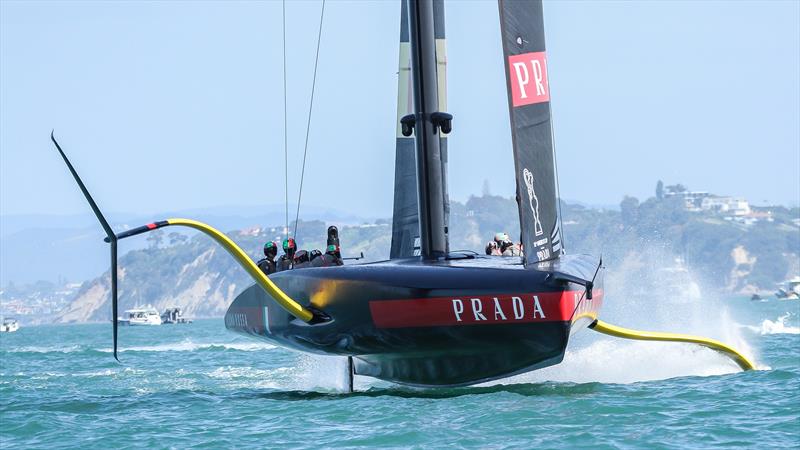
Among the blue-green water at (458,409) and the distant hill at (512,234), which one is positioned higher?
the distant hill at (512,234)

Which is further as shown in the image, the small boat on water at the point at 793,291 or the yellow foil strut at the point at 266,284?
the small boat on water at the point at 793,291

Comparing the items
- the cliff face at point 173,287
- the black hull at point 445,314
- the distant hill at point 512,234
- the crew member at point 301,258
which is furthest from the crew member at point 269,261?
the cliff face at point 173,287

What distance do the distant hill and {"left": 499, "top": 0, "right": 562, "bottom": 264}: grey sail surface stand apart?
13031cm

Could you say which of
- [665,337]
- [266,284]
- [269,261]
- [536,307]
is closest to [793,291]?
[665,337]

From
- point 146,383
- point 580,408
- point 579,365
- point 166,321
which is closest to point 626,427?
point 580,408

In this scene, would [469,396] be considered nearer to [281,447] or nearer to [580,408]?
[580,408]

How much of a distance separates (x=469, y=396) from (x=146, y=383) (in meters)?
5.51

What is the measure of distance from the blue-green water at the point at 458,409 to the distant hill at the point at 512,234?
12739 cm

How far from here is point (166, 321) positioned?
308ft

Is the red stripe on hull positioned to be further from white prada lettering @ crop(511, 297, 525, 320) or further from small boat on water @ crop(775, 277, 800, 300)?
small boat on water @ crop(775, 277, 800, 300)

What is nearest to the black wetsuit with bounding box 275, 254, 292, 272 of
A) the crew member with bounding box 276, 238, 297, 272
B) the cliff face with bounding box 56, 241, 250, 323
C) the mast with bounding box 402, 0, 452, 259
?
the crew member with bounding box 276, 238, 297, 272

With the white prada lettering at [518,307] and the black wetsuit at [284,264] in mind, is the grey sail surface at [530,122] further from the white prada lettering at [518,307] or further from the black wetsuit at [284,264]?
the black wetsuit at [284,264]

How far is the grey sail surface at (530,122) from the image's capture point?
9.74 meters

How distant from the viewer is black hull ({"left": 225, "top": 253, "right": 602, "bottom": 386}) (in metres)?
9.38
